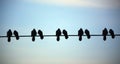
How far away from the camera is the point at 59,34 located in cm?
2141

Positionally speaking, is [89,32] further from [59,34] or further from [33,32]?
[33,32]

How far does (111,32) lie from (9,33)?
8.11 m

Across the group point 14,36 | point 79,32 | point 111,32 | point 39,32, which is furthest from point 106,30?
point 14,36

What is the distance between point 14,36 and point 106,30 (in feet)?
24.3

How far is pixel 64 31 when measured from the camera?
2169cm

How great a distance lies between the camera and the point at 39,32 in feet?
70.6

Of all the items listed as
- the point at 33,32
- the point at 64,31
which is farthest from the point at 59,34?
the point at 33,32

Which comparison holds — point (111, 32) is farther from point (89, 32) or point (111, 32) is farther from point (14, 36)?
point (14, 36)

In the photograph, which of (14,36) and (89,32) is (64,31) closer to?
(89,32)

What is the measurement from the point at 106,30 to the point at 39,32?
17.8 ft

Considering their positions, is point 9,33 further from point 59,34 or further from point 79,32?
point 79,32

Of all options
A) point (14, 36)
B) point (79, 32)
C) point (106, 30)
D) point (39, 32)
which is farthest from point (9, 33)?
point (106, 30)

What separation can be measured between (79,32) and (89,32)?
864 mm

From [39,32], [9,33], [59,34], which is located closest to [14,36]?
[9,33]
